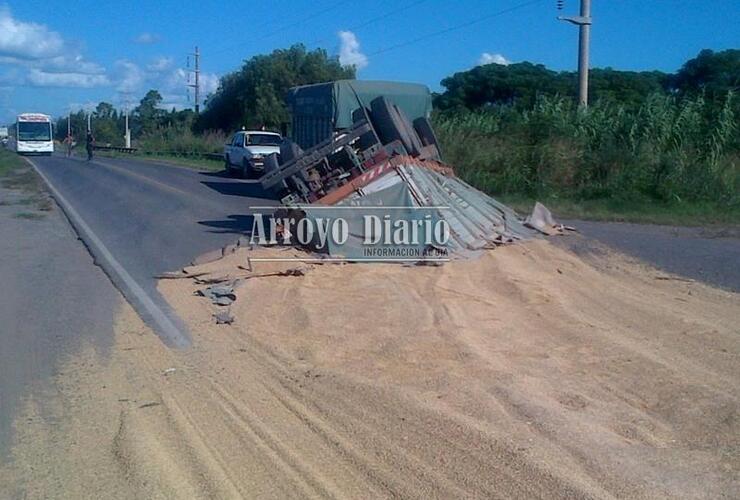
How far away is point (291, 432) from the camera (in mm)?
6270

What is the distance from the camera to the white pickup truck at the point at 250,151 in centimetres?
3594

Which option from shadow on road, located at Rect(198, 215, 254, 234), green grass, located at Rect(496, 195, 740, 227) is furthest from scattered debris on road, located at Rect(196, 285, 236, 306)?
green grass, located at Rect(496, 195, 740, 227)

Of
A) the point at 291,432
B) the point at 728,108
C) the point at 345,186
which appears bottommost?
the point at 291,432

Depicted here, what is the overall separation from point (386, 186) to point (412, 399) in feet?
24.6

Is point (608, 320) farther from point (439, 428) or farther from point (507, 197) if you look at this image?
point (507, 197)

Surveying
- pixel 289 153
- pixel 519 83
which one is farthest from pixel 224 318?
pixel 519 83

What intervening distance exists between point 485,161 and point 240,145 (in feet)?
45.7

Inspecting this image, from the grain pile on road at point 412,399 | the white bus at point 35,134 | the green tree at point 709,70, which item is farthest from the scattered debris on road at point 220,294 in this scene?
the white bus at point 35,134

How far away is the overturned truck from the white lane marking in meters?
2.82

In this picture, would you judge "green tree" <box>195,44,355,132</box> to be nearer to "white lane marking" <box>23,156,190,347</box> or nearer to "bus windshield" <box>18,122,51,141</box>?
"bus windshield" <box>18,122,51,141</box>

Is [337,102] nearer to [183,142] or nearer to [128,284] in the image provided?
[128,284]

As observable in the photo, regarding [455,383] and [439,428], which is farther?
[455,383]

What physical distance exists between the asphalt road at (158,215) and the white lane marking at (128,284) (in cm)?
6

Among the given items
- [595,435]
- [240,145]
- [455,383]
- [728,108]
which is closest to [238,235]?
[455,383]
